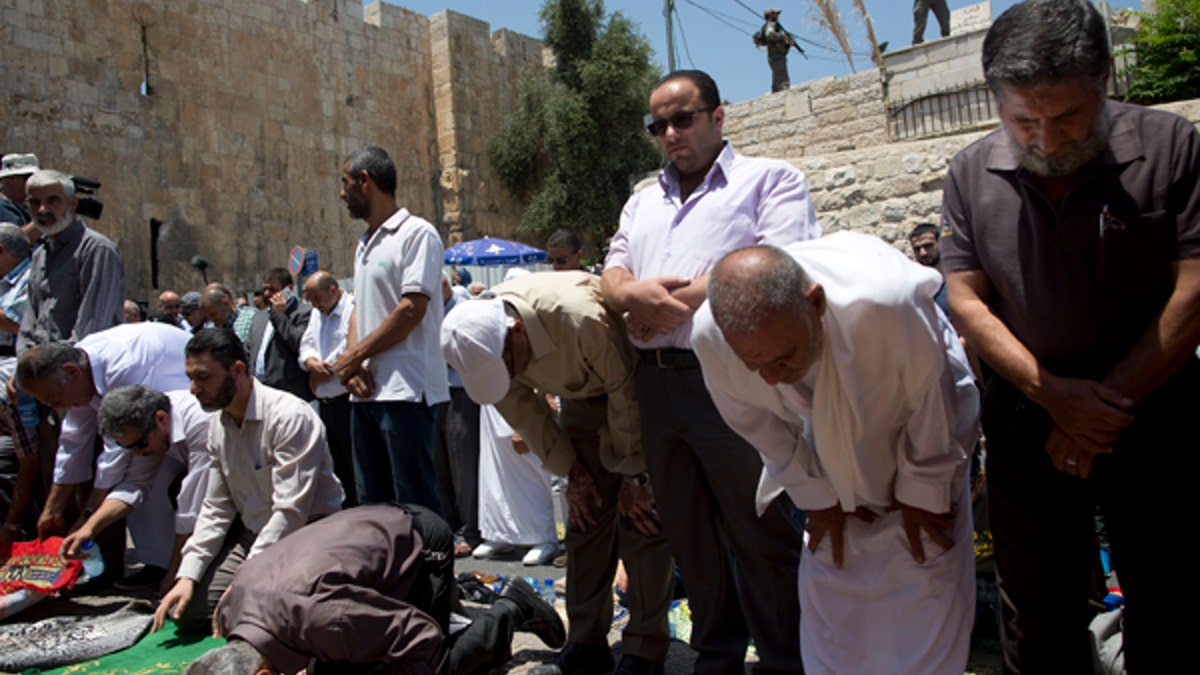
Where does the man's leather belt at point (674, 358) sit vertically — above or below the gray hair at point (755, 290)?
below

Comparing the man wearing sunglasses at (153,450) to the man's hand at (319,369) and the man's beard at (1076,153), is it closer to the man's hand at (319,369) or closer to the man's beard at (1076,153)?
the man's hand at (319,369)

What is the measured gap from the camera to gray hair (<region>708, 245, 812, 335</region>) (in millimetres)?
1757

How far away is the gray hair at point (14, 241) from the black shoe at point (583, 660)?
444 cm

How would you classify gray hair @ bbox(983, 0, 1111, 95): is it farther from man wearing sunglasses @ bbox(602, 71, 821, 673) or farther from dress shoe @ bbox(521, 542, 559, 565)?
dress shoe @ bbox(521, 542, 559, 565)

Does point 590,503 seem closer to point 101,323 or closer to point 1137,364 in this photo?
point 1137,364

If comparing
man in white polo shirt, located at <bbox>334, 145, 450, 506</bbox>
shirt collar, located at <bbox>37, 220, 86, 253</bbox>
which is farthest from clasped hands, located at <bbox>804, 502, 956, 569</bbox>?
shirt collar, located at <bbox>37, 220, 86, 253</bbox>

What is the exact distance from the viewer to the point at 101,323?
5.16m

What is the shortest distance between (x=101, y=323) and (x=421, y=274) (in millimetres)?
2575

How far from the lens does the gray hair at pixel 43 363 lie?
14.4ft

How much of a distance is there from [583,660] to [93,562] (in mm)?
3085

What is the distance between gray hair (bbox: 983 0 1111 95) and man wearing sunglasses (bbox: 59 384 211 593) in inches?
151

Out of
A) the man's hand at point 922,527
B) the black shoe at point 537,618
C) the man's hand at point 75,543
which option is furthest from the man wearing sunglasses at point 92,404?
the man's hand at point 922,527

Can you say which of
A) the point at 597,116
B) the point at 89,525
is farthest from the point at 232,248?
the point at 89,525

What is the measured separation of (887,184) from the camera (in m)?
6.96
